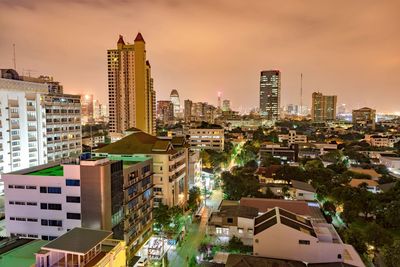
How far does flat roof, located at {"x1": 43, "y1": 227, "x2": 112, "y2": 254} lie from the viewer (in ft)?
32.8

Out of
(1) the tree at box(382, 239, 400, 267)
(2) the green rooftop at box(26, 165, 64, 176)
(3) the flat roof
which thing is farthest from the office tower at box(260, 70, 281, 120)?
(3) the flat roof

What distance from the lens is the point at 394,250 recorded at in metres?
14.8

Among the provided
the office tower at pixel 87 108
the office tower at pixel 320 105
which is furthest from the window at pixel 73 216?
the office tower at pixel 320 105

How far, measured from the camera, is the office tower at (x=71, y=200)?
45.6 feet

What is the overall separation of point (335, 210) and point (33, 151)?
1271 inches

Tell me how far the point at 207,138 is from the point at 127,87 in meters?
20.6

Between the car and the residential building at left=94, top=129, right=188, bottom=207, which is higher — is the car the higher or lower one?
the lower one

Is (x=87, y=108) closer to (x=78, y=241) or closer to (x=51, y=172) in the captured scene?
(x=51, y=172)

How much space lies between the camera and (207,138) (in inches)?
2205

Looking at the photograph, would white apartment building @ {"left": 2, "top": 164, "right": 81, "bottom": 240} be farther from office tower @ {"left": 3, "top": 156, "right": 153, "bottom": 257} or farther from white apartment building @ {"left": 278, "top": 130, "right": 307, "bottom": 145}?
white apartment building @ {"left": 278, "top": 130, "right": 307, "bottom": 145}

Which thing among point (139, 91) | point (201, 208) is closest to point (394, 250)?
point (201, 208)

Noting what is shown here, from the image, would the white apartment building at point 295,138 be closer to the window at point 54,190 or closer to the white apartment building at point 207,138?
the white apartment building at point 207,138

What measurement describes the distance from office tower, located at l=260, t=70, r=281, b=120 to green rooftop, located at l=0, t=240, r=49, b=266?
5708 inches

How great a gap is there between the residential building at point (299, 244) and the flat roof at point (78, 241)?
919 centimetres
